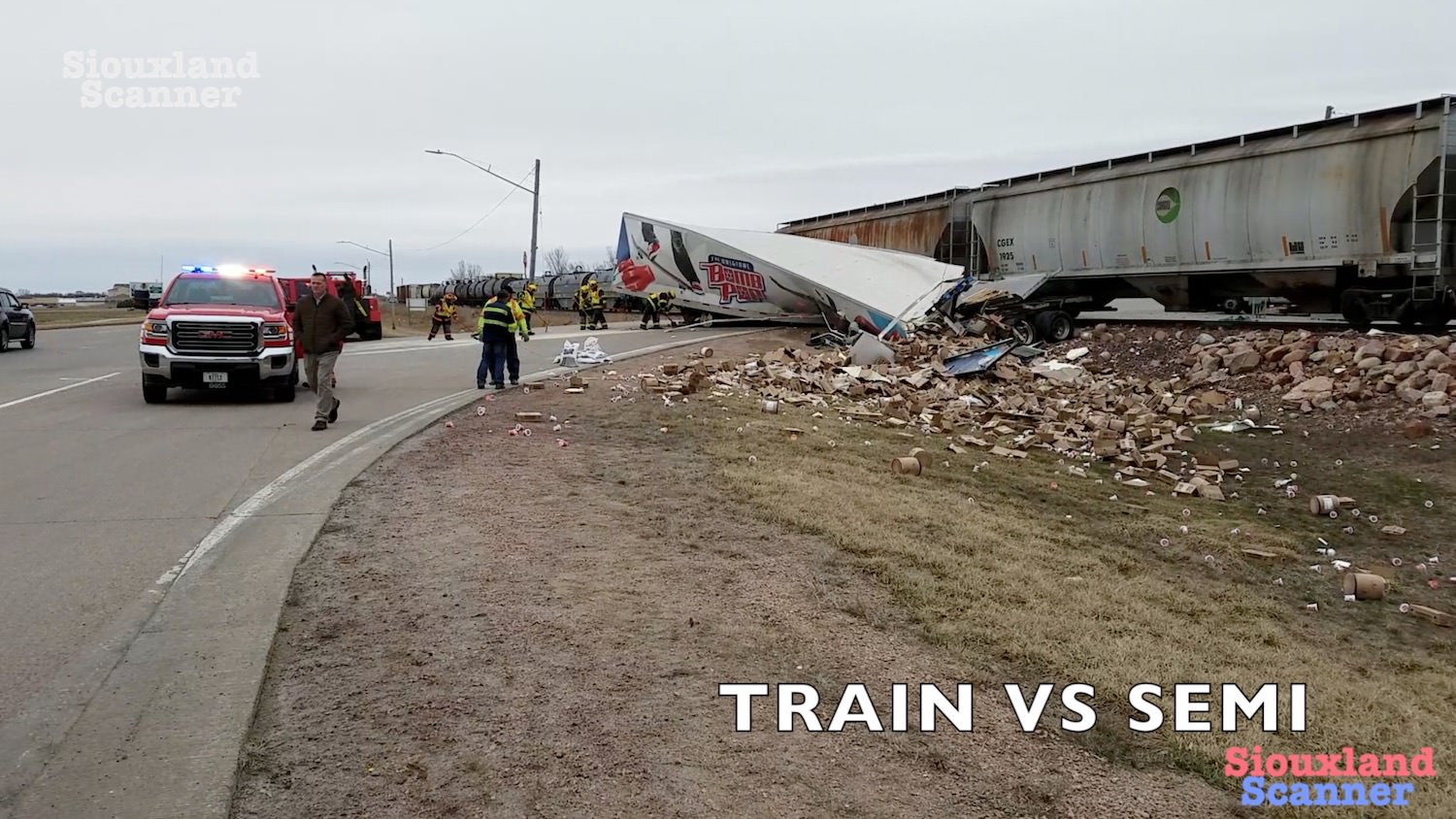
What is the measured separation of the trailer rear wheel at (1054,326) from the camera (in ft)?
70.7

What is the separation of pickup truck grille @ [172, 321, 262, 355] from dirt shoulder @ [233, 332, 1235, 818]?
762 cm

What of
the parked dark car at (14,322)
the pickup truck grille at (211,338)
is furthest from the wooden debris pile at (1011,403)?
the parked dark car at (14,322)

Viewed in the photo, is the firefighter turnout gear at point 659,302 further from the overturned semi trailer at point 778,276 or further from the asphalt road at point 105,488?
the asphalt road at point 105,488

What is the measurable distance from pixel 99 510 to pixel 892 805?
637 centimetres

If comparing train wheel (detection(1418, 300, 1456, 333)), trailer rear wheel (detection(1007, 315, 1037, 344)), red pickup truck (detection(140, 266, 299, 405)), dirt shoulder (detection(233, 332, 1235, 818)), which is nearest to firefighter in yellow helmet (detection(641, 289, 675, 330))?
trailer rear wheel (detection(1007, 315, 1037, 344))

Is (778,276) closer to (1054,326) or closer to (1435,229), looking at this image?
(1054,326)

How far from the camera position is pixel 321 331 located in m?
11.7

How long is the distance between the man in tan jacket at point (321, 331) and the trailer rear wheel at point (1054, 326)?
1465cm

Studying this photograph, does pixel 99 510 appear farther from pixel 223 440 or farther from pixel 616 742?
pixel 616 742

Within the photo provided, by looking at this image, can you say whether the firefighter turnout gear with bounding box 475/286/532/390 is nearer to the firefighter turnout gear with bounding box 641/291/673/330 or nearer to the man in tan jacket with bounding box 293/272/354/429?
the man in tan jacket with bounding box 293/272/354/429

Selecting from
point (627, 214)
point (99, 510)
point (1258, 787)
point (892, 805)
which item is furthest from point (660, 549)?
point (627, 214)

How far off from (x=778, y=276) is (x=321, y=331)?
49.6 ft

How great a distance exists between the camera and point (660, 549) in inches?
244

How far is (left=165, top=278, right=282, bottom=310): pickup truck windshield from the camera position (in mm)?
14188
